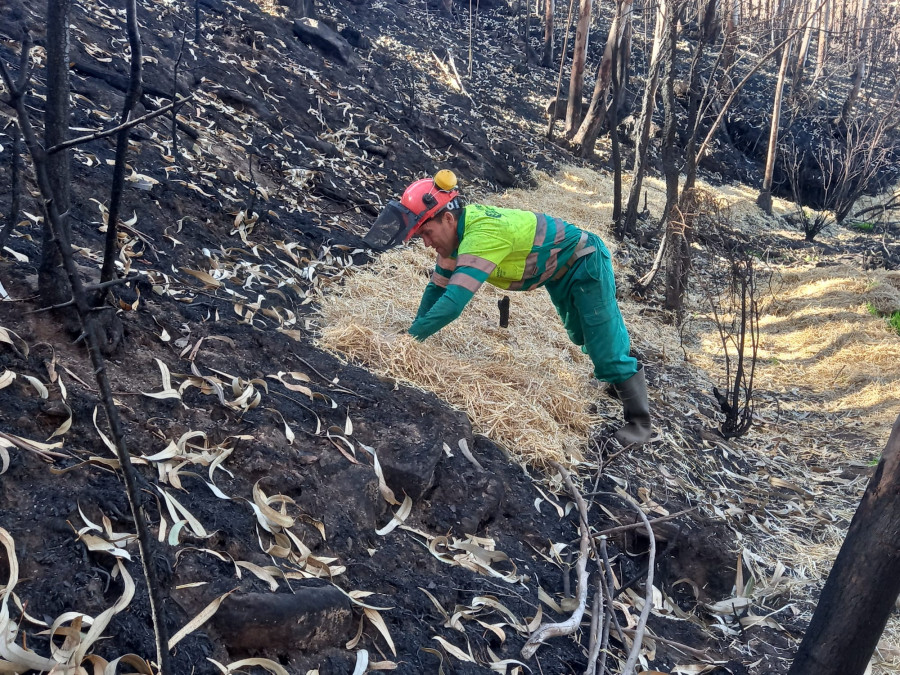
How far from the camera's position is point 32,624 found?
1604 mm

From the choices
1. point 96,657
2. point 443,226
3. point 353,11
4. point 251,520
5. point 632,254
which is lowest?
point 632,254

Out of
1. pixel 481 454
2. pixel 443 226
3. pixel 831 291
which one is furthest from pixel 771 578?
pixel 831 291

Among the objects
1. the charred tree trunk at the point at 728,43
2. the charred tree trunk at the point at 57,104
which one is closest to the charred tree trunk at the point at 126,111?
the charred tree trunk at the point at 57,104

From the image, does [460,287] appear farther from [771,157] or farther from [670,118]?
[771,157]

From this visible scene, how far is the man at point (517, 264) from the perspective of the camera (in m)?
3.70

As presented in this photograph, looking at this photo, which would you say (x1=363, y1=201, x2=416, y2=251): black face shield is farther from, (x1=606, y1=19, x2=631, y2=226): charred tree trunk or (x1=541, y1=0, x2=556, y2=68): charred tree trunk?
(x1=541, y1=0, x2=556, y2=68): charred tree trunk

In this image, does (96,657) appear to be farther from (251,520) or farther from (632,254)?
(632,254)

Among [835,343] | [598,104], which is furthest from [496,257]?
[598,104]

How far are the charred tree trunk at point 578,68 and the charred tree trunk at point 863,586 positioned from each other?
12582 millimetres

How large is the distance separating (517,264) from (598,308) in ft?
1.90

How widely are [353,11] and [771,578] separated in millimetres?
14944

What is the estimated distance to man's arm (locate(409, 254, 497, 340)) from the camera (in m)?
3.61

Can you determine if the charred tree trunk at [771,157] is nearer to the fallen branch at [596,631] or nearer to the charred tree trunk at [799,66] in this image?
the charred tree trunk at [799,66]

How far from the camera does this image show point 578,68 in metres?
13.3
